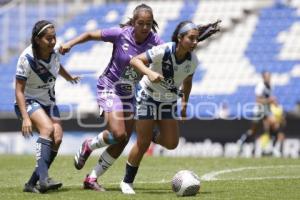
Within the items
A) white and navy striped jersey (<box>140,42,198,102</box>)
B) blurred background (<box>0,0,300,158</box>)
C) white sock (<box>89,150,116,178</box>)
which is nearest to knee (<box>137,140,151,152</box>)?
white and navy striped jersey (<box>140,42,198,102</box>)

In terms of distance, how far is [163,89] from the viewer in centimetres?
951

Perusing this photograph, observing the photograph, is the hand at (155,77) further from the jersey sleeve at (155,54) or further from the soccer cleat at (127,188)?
the soccer cleat at (127,188)

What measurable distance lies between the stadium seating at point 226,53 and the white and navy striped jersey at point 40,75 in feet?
41.7

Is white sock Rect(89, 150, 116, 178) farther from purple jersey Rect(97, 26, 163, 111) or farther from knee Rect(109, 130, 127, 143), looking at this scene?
purple jersey Rect(97, 26, 163, 111)

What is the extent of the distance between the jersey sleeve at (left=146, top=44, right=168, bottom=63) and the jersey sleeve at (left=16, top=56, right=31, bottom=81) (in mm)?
1544

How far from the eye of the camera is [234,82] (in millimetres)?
24875

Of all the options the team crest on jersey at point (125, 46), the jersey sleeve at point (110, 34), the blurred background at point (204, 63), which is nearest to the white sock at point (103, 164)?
the team crest on jersey at point (125, 46)

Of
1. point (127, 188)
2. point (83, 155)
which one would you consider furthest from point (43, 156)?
point (127, 188)

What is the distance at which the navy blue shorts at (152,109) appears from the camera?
9.44 meters

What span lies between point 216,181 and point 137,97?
2.22m

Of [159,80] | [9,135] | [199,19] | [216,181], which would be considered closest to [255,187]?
[216,181]

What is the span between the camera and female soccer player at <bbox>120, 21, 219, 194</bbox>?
923 cm

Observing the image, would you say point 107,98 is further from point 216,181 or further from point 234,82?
point 234,82

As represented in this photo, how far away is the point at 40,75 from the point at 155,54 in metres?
1.56
